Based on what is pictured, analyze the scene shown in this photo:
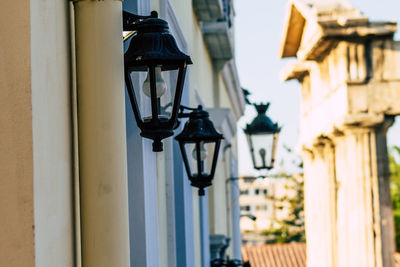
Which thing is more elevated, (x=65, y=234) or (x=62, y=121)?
(x=62, y=121)

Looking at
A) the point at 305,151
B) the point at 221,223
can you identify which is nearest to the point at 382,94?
the point at 221,223

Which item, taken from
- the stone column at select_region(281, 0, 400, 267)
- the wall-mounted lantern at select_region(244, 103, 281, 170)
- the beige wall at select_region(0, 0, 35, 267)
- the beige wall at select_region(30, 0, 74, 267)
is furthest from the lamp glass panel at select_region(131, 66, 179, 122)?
the stone column at select_region(281, 0, 400, 267)

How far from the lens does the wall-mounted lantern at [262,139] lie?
11.5 m

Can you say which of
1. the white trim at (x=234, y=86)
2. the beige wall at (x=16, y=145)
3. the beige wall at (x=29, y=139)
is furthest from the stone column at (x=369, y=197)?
the beige wall at (x=16, y=145)

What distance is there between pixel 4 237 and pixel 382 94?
12.0 meters

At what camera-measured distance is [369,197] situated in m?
14.4

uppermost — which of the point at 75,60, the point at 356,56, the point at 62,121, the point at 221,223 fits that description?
the point at 356,56

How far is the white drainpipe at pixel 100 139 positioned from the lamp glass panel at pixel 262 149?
27.7ft

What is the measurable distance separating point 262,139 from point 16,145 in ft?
29.5

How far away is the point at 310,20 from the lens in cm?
1548

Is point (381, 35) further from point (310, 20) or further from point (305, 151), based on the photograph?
point (305, 151)

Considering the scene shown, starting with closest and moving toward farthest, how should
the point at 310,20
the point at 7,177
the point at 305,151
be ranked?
the point at 7,177
the point at 310,20
the point at 305,151

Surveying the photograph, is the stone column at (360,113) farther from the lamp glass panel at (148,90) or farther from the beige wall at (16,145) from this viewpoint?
the beige wall at (16,145)

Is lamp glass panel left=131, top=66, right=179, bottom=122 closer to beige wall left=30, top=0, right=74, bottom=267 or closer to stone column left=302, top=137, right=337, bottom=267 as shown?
beige wall left=30, top=0, right=74, bottom=267
